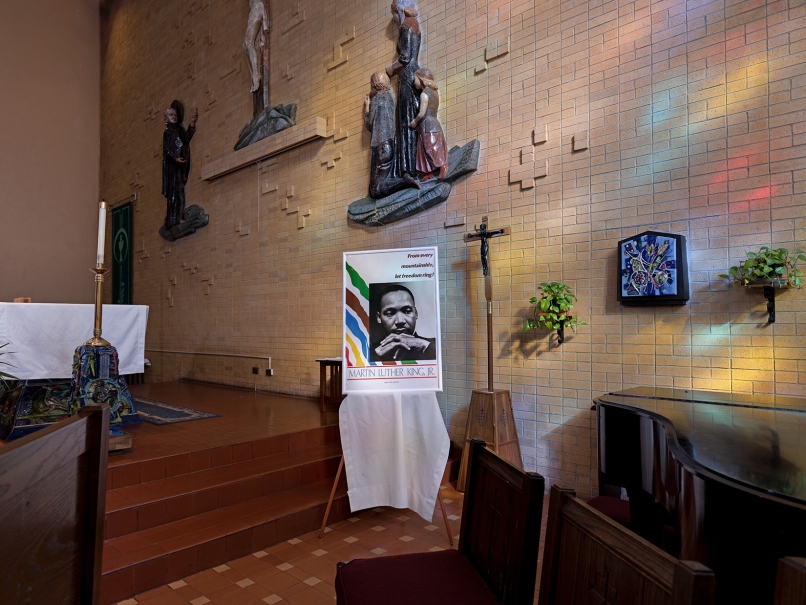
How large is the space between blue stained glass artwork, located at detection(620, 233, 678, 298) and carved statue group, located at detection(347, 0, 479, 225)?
1.52 m

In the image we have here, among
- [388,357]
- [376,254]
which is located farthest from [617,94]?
[388,357]

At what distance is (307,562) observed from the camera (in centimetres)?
287

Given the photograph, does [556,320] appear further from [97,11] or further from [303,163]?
[97,11]

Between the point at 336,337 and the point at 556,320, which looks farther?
the point at 336,337

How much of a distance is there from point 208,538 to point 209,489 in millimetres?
442

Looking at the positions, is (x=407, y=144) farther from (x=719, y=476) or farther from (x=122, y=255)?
(x=122, y=255)

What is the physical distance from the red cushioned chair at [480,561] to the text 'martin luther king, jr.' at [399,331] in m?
1.62

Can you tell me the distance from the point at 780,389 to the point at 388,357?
2213 millimetres

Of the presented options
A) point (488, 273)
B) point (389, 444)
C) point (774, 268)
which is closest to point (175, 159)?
point (488, 273)

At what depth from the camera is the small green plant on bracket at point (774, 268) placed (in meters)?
2.89

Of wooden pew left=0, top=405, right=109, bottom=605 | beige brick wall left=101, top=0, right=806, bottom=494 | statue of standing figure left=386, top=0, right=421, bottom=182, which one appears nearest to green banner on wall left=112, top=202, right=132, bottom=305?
beige brick wall left=101, top=0, right=806, bottom=494

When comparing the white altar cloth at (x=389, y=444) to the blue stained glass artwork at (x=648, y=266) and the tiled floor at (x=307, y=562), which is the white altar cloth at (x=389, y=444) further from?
the blue stained glass artwork at (x=648, y=266)

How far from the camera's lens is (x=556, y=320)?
374cm

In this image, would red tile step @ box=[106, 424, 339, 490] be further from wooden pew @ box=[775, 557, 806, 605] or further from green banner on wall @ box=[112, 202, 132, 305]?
green banner on wall @ box=[112, 202, 132, 305]
